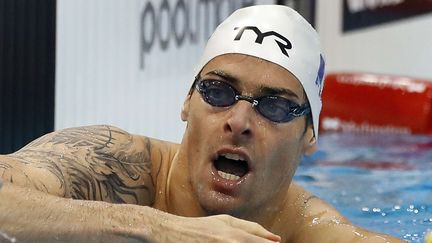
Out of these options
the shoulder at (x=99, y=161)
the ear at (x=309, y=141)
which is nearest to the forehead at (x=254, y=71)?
the ear at (x=309, y=141)

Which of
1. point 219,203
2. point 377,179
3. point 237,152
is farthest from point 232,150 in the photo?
point 377,179

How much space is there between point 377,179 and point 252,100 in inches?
91.2

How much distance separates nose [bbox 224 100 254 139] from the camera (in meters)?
2.19

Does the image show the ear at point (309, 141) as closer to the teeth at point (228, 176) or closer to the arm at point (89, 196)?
the teeth at point (228, 176)

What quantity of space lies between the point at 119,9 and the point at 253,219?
1877 mm

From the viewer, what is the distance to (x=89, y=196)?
2.16 m

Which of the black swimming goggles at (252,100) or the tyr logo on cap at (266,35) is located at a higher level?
the tyr logo on cap at (266,35)

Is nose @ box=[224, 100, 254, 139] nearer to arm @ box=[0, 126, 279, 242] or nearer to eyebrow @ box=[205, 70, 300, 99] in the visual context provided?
eyebrow @ box=[205, 70, 300, 99]

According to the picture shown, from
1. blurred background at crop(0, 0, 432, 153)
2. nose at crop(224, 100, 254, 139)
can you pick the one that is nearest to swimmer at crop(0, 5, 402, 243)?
nose at crop(224, 100, 254, 139)

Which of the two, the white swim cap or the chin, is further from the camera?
the white swim cap

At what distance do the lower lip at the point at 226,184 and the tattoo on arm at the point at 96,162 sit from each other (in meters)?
0.22

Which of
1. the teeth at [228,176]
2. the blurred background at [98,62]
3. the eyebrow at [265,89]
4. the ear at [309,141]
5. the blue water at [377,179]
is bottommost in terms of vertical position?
the blue water at [377,179]

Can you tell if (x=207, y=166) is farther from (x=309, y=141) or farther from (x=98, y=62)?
(x=98, y=62)

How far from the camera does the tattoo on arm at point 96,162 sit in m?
2.10
